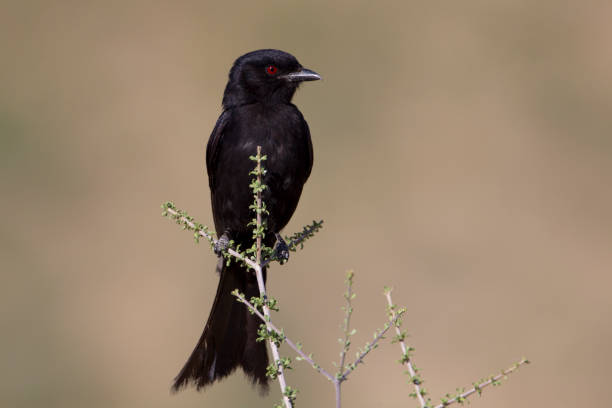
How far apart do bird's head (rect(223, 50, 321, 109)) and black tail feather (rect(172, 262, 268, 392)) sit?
106 cm

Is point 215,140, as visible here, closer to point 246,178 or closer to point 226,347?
point 246,178

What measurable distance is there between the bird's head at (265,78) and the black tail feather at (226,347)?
106cm

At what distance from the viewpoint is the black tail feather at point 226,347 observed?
4.42 metres

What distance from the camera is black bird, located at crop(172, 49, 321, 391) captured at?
4.55 m

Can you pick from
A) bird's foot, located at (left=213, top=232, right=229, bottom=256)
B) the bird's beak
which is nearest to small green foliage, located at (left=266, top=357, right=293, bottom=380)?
bird's foot, located at (left=213, top=232, right=229, bottom=256)

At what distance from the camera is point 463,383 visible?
7.78 metres

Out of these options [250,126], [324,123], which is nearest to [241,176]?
[250,126]

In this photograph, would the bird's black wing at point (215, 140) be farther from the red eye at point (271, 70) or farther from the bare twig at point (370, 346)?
the bare twig at point (370, 346)

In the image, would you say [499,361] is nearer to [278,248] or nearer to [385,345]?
[385,345]

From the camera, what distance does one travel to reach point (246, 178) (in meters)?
4.76

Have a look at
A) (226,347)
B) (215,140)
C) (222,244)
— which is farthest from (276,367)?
(215,140)

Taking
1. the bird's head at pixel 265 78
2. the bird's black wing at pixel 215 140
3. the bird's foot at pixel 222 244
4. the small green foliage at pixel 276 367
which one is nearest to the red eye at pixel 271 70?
the bird's head at pixel 265 78

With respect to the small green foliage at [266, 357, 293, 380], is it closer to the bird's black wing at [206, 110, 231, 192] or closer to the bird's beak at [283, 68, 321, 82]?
the bird's black wing at [206, 110, 231, 192]

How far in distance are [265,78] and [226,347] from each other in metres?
1.73
